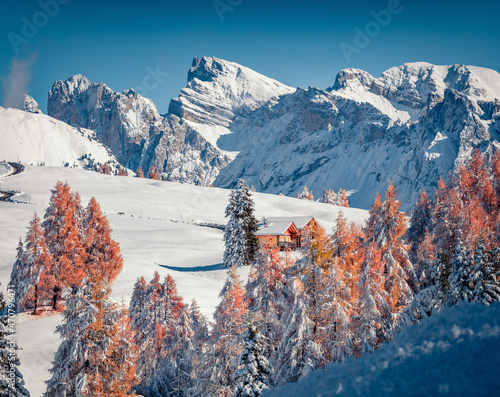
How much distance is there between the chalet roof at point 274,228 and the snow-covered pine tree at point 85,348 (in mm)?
40824

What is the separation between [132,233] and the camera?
67188 mm

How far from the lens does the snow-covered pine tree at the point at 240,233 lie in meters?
48.1

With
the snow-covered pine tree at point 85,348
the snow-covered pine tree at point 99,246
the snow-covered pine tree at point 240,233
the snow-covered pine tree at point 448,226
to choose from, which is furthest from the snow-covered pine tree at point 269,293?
the snow-covered pine tree at point 240,233

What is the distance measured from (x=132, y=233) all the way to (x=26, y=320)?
37.2m

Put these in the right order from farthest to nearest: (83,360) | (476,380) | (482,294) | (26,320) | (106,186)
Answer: (106,186) → (26,320) → (482,294) → (83,360) → (476,380)

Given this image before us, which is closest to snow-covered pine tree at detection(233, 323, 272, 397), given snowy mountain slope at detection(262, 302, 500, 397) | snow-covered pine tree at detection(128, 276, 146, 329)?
snowy mountain slope at detection(262, 302, 500, 397)

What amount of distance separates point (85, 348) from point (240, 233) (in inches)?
1374

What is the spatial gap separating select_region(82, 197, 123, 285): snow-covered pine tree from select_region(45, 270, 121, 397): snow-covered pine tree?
21.5 metres

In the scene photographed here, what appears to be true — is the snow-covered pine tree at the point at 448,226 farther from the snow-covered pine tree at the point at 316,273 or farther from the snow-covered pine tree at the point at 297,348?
the snow-covered pine tree at the point at 297,348

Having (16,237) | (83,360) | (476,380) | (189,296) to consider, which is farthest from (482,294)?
(16,237)

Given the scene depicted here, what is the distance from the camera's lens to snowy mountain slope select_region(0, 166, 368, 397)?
2950cm

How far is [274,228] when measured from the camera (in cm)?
5750

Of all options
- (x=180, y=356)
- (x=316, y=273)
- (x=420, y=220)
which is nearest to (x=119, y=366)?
(x=180, y=356)

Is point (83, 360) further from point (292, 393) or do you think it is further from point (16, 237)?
point (16, 237)
